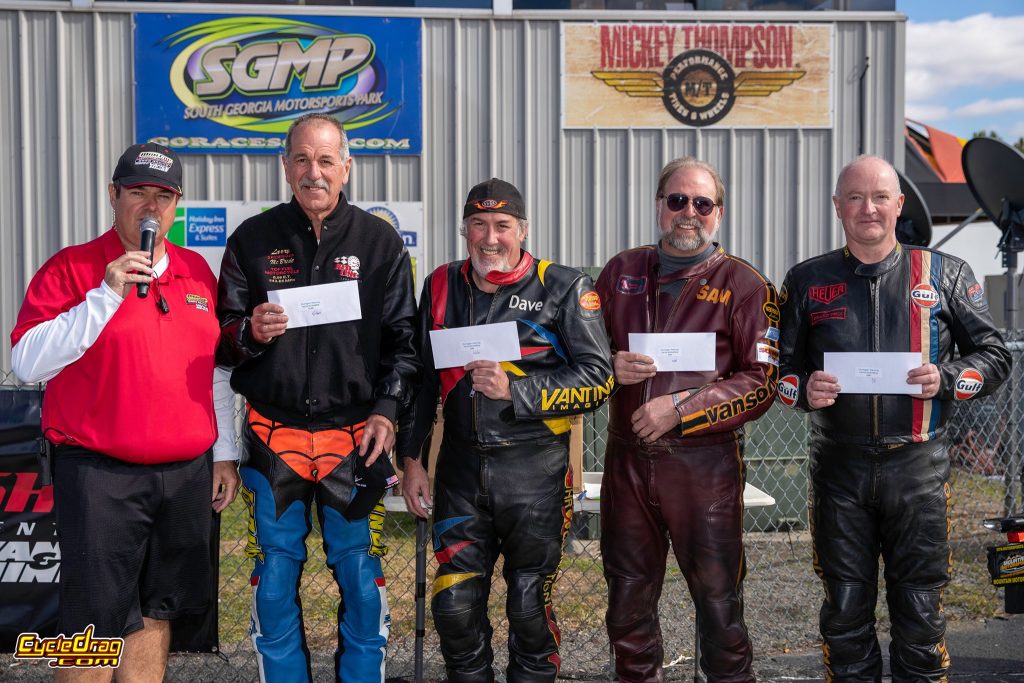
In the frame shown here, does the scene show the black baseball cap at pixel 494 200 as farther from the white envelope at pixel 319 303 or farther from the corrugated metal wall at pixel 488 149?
the corrugated metal wall at pixel 488 149

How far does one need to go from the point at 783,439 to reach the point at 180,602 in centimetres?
538

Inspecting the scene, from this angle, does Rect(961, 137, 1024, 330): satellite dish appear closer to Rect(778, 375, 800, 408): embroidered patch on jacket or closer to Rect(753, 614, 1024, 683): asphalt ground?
Rect(753, 614, 1024, 683): asphalt ground

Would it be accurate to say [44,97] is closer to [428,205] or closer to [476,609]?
[428,205]

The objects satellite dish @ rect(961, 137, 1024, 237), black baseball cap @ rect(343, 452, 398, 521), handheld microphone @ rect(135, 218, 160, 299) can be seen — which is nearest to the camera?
handheld microphone @ rect(135, 218, 160, 299)

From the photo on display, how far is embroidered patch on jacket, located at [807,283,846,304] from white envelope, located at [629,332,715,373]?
53 cm

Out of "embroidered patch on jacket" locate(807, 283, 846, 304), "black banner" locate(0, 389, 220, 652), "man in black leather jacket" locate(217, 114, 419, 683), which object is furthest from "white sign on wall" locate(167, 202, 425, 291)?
"embroidered patch on jacket" locate(807, 283, 846, 304)

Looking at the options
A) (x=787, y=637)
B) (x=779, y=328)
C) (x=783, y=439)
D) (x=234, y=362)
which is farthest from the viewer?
(x=783, y=439)

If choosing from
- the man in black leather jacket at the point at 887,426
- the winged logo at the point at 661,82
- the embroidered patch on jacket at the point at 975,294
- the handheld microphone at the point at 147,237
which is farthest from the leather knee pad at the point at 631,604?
the winged logo at the point at 661,82

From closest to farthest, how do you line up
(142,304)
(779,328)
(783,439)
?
(142,304), (779,328), (783,439)

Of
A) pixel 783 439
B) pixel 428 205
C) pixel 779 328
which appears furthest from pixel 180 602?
pixel 783 439

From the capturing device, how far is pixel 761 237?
7.58 metres

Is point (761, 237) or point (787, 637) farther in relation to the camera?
point (761, 237)

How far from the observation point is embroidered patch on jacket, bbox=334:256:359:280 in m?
3.15

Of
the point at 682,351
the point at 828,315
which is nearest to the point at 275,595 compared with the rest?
the point at 682,351
